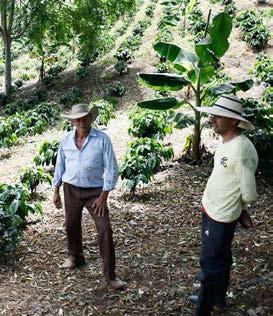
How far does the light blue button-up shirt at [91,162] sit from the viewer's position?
427cm

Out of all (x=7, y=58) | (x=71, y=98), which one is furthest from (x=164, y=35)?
(x=7, y=58)

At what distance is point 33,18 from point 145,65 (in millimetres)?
5205

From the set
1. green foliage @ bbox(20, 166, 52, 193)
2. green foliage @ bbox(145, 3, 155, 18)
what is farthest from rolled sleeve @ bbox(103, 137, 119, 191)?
green foliage @ bbox(145, 3, 155, 18)

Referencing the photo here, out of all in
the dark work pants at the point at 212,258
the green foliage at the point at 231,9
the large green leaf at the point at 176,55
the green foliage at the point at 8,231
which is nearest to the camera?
the dark work pants at the point at 212,258

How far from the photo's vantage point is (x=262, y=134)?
703 cm

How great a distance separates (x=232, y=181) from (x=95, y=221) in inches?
63.0

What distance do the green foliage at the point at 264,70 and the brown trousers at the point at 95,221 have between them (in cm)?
1169

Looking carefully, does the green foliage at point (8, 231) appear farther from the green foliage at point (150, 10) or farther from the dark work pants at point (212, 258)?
the green foliage at point (150, 10)

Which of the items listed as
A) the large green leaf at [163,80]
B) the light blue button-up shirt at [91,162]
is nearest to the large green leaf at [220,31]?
the large green leaf at [163,80]

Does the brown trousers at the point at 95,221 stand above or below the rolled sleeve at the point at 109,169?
below

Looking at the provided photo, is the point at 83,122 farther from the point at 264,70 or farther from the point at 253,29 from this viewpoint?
the point at 253,29

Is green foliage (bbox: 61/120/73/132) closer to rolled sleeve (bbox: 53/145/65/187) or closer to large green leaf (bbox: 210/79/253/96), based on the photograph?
large green leaf (bbox: 210/79/253/96)

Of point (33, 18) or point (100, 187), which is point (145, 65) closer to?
point (33, 18)

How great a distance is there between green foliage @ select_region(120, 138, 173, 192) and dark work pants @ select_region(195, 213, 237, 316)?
3.16 m
